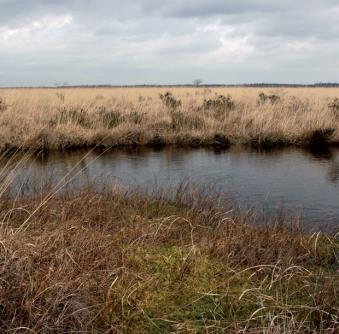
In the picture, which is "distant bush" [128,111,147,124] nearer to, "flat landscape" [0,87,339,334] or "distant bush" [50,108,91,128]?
"distant bush" [50,108,91,128]

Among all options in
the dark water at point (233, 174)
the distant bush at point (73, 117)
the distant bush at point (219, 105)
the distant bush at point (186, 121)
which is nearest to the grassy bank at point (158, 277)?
the dark water at point (233, 174)

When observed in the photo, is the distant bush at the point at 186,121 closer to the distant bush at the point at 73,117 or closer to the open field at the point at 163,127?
the open field at the point at 163,127

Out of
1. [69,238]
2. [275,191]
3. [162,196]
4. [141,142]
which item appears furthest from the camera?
[141,142]

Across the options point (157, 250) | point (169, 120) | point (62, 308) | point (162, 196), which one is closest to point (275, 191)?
point (162, 196)

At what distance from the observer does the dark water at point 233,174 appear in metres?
8.48

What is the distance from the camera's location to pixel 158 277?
14.4 feet

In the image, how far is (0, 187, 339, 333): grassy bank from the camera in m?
3.47

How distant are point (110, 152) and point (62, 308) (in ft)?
38.4

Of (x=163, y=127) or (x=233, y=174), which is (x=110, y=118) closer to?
(x=163, y=127)

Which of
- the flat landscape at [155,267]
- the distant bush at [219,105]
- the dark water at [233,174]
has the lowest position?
the dark water at [233,174]

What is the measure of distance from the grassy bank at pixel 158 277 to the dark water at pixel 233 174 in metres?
1.77

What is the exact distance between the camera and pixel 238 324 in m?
3.54

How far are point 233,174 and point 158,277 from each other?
7202 millimetres

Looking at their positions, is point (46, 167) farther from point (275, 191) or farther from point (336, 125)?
point (336, 125)
